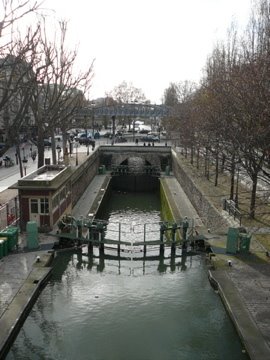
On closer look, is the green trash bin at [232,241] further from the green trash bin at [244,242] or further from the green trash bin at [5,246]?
the green trash bin at [5,246]

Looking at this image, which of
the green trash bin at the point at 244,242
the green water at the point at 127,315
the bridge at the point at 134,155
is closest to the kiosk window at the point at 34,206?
the green water at the point at 127,315

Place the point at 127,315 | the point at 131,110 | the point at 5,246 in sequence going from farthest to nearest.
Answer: the point at 131,110, the point at 5,246, the point at 127,315

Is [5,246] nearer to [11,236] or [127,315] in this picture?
[11,236]

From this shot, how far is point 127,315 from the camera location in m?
16.0

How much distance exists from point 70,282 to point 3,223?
574cm

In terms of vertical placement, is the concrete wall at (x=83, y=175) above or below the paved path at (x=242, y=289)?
above

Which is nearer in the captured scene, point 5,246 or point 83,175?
point 5,246

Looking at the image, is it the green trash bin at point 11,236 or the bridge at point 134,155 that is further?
the bridge at point 134,155

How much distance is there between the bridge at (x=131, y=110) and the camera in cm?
7150

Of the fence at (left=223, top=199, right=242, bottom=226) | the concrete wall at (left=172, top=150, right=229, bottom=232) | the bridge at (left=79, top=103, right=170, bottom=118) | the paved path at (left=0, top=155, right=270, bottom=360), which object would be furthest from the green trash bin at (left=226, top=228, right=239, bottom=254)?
the bridge at (left=79, top=103, right=170, bottom=118)

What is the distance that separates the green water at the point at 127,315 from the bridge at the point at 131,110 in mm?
49841

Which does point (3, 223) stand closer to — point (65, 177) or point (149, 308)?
point (65, 177)

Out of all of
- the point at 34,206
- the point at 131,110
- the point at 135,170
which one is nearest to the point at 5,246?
the point at 34,206

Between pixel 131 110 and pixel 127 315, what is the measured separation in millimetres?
60268
